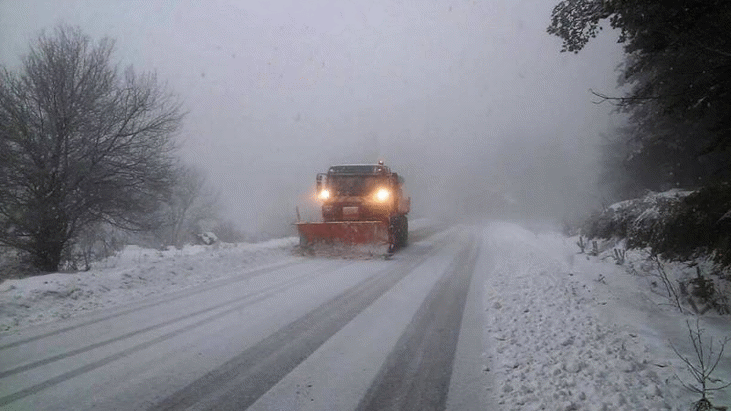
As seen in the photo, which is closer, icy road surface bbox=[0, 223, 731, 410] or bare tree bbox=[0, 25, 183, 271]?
icy road surface bbox=[0, 223, 731, 410]

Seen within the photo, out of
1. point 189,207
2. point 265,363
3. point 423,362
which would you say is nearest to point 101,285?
point 265,363

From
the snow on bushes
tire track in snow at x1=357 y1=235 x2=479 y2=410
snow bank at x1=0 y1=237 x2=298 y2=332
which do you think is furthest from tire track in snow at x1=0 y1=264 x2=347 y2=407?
the snow on bushes

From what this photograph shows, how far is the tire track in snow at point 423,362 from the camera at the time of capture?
A: 362 cm

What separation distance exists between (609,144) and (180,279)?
27226mm

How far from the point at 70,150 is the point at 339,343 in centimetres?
882

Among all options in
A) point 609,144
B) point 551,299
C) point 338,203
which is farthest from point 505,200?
point 551,299

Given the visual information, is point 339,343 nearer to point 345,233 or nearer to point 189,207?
point 345,233

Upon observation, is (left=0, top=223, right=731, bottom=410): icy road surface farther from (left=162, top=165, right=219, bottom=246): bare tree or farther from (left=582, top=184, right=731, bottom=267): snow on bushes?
(left=162, top=165, right=219, bottom=246): bare tree

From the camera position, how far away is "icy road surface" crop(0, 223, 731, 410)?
141 inches

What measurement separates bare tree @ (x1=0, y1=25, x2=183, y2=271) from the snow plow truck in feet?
16.1

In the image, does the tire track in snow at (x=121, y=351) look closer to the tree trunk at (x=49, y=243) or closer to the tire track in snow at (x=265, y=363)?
the tire track in snow at (x=265, y=363)

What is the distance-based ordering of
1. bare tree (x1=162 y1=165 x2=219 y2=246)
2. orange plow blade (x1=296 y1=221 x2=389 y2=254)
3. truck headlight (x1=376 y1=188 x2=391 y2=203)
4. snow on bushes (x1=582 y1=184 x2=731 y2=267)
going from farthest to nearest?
bare tree (x1=162 y1=165 x2=219 y2=246), truck headlight (x1=376 y1=188 x2=391 y2=203), orange plow blade (x1=296 y1=221 x2=389 y2=254), snow on bushes (x1=582 y1=184 x2=731 y2=267)

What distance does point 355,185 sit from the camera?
47.6 feet

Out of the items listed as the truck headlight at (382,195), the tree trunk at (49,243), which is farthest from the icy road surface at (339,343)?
the truck headlight at (382,195)
